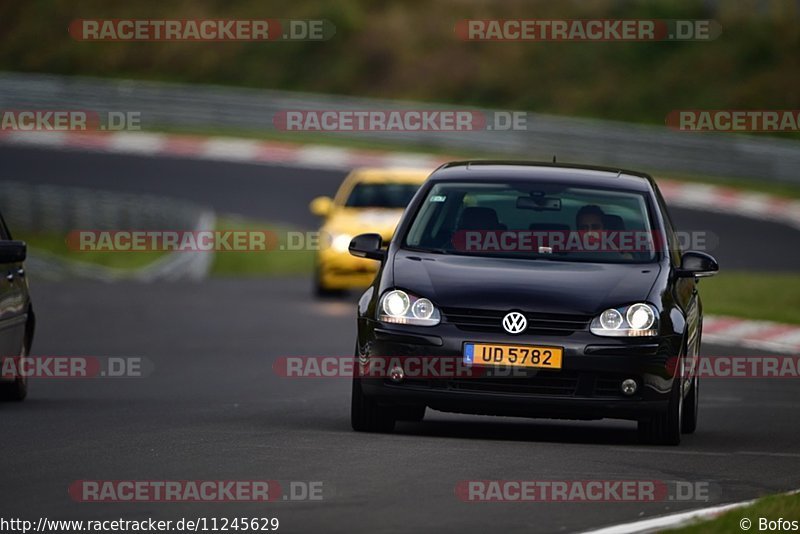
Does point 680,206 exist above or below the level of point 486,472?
above

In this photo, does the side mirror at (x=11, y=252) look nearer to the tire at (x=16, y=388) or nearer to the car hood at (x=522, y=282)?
the tire at (x=16, y=388)

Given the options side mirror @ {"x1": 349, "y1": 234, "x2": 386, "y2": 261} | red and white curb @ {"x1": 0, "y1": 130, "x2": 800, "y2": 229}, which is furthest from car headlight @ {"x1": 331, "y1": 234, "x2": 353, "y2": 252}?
red and white curb @ {"x1": 0, "y1": 130, "x2": 800, "y2": 229}

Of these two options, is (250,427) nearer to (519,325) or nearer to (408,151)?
(519,325)

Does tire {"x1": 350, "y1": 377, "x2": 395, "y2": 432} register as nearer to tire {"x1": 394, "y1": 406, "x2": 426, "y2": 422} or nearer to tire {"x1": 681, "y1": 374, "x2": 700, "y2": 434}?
tire {"x1": 394, "y1": 406, "x2": 426, "y2": 422}

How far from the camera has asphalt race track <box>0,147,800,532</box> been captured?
311 inches

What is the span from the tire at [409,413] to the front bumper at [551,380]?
46 cm

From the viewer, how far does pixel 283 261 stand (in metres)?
33.6

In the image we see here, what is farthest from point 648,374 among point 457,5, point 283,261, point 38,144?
point 457,5

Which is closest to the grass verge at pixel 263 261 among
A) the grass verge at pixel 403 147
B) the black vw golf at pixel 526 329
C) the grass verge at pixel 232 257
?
the grass verge at pixel 232 257

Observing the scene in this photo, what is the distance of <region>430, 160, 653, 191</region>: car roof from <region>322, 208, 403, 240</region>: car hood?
1129cm

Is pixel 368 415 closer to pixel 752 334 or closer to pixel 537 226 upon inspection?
pixel 537 226

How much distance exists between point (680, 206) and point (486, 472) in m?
29.0

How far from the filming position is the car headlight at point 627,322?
10.3 metres

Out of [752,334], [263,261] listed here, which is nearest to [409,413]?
[752,334]
